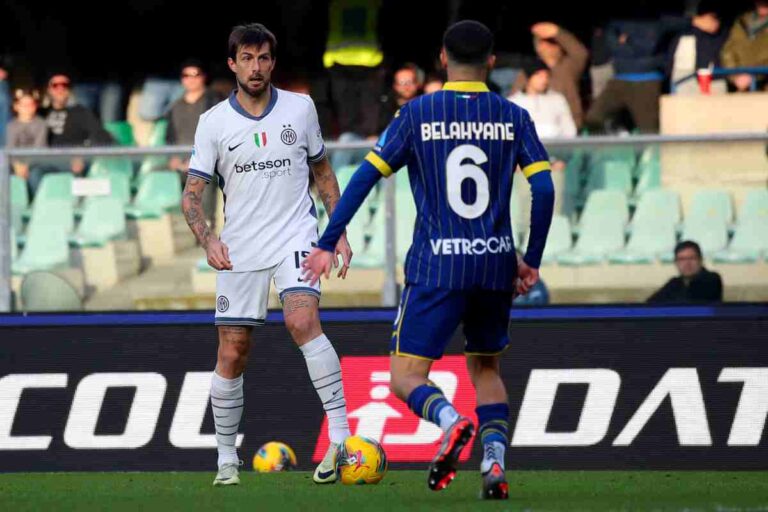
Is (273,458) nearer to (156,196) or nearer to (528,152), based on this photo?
(156,196)

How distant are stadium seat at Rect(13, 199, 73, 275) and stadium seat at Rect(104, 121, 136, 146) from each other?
3.88 metres

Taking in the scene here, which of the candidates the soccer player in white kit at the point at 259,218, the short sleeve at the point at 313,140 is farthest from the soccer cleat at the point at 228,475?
the short sleeve at the point at 313,140

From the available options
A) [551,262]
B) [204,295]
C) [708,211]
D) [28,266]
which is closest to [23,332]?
[28,266]

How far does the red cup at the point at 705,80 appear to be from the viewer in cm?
1295

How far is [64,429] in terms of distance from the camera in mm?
10203

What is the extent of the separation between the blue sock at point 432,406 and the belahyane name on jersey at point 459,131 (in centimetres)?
99

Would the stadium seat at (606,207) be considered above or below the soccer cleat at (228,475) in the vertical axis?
above

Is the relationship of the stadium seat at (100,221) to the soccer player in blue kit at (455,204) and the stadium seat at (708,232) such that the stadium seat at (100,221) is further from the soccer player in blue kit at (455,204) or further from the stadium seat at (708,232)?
the soccer player in blue kit at (455,204)

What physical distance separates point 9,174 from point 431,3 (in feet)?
23.6

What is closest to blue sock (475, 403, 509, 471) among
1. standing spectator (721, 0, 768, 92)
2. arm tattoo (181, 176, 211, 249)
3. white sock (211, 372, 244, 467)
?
white sock (211, 372, 244, 467)

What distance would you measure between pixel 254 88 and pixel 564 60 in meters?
6.13

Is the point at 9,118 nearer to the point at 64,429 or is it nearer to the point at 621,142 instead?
the point at 64,429

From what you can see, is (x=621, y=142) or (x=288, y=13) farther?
(x=288, y=13)

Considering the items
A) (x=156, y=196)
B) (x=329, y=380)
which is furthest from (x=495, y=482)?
(x=156, y=196)
